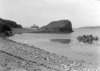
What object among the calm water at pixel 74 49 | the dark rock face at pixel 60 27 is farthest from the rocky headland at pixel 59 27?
the calm water at pixel 74 49

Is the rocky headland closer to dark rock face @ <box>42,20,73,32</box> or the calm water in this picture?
dark rock face @ <box>42,20,73,32</box>

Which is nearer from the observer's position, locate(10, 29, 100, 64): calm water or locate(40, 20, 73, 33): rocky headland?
locate(10, 29, 100, 64): calm water

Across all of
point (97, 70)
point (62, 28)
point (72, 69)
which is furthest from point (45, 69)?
point (62, 28)

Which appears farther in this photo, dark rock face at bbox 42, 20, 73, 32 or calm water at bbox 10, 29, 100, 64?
dark rock face at bbox 42, 20, 73, 32

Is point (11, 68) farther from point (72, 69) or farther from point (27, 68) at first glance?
point (72, 69)

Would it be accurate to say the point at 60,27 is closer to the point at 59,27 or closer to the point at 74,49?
the point at 59,27

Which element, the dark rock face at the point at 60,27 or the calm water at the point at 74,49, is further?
the dark rock face at the point at 60,27

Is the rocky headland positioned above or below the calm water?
above

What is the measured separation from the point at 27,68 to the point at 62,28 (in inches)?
4440

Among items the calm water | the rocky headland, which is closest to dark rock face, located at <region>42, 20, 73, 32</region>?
the rocky headland

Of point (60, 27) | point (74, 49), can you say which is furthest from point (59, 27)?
point (74, 49)

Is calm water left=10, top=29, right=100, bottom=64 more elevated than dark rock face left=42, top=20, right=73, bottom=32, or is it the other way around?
dark rock face left=42, top=20, right=73, bottom=32

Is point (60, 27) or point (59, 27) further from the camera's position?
point (59, 27)

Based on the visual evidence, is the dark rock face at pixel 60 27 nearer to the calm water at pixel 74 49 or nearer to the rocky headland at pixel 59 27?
the rocky headland at pixel 59 27
